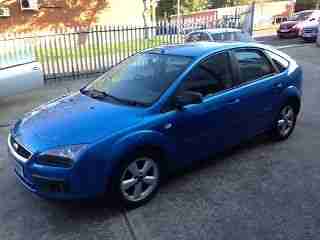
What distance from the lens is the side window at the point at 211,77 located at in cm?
387

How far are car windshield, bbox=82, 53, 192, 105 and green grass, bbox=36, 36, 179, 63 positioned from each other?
6.49 m

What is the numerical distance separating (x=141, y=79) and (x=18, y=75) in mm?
4250

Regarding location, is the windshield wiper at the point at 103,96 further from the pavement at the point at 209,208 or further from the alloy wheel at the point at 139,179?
the pavement at the point at 209,208

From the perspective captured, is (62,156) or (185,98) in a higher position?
(185,98)

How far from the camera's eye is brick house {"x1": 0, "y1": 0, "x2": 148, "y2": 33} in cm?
1905

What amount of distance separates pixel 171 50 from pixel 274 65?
5.02 feet

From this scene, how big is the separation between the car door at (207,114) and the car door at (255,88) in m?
0.17

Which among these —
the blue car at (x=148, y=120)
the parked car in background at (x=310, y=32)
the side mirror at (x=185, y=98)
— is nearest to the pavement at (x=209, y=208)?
the blue car at (x=148, y=120)

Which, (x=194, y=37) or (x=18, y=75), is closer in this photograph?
(x=18, y=75)

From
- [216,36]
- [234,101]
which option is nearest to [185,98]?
[234,101]

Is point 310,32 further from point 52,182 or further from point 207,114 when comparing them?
point 52,182

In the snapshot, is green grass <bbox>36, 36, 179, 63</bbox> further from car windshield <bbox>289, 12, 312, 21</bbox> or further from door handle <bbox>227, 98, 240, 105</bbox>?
car windshield <bbox>289, 12, 312, 21</bbox>

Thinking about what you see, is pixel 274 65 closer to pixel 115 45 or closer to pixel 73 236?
pixel 73 236

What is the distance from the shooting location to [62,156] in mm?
3066
